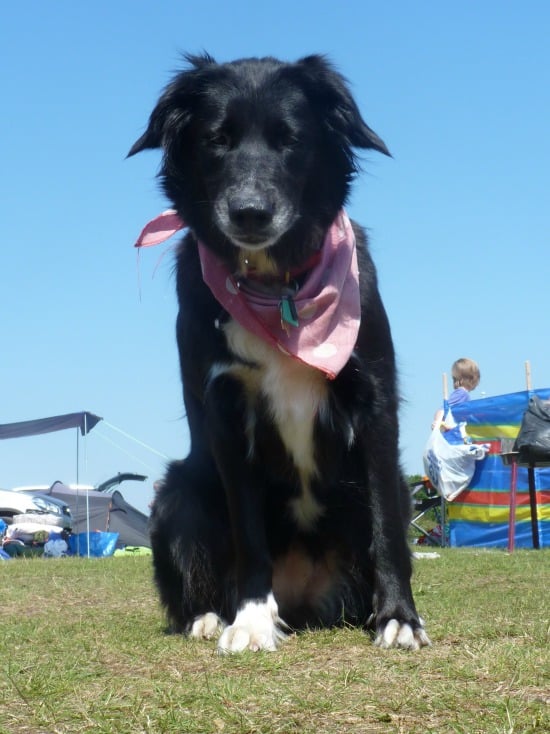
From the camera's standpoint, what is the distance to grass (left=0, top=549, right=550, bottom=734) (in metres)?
1.93

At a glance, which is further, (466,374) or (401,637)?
(466,374)

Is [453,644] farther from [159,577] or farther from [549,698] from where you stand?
[159,577]

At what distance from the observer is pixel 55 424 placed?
534 inches

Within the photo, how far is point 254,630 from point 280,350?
0.91 metres

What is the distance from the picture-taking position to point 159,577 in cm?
358

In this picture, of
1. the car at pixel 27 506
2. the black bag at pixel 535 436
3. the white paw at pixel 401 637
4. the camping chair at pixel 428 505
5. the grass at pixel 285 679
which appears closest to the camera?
the grass at pixel 285 679

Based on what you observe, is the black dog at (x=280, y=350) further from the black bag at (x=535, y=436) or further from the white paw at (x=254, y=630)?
the black bag at (x=535, y=436)

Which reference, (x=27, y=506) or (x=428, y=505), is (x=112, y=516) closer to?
(x=27, y=506)

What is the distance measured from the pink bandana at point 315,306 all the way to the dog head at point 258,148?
0.08m

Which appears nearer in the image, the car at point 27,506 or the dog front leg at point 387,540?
the dog front leg at point 387,540

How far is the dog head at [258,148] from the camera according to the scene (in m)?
3.06

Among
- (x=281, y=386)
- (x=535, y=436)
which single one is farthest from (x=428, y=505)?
(x=281, y=386)

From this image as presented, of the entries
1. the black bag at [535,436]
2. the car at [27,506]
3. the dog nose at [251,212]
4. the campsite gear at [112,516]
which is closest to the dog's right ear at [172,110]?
the dog nose at [251,212]

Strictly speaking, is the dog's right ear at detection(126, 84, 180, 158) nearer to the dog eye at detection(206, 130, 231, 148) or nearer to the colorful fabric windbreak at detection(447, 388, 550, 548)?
the dog eye at detection(206, 130, 231, 148)
